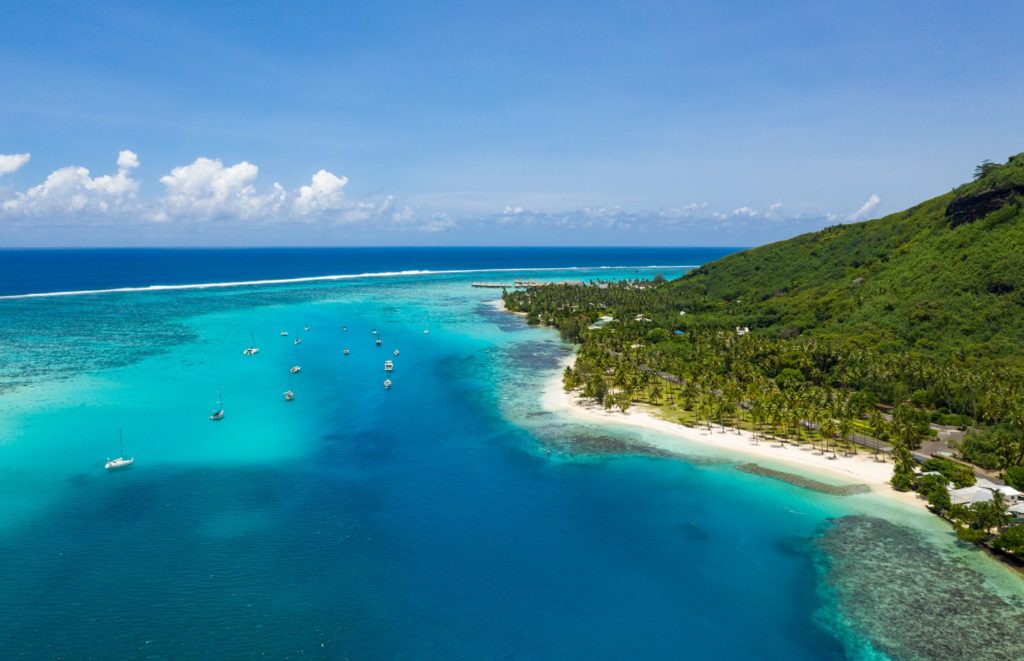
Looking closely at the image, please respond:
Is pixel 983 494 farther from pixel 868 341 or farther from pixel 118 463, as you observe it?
pixel 118 463

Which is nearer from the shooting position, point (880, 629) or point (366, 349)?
point (880, 629)

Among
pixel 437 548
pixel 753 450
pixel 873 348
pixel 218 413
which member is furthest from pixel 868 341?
pixel 218 413

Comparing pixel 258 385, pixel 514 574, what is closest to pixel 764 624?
pixel 514 574

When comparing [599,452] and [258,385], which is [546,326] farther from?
[599,452]

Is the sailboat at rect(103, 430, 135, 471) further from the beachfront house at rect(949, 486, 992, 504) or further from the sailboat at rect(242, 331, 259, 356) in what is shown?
the beachfront house at rect(949, 486, 992, 504)

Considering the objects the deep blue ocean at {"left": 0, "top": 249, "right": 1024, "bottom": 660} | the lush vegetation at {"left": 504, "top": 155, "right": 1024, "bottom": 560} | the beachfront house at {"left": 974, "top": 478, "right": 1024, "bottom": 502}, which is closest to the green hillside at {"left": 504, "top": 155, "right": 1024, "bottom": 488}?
the lush vegetation at {"left": 504, "top": 155, "right": 1024, "bottom": 560}
